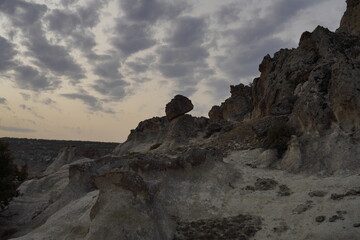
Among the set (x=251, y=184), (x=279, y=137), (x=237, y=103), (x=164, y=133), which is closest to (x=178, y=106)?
(x=164, y=133)

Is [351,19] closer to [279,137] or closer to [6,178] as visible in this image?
[279,137]

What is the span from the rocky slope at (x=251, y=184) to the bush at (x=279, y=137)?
65 millimetres

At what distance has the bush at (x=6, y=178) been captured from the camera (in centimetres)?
2650

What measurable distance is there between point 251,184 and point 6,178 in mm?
17099

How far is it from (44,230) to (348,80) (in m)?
19.3

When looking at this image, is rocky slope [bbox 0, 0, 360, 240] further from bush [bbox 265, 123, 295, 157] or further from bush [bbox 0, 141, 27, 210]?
bush [bbox 0, 141, 27, 210]

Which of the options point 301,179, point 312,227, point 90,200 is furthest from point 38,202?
point 312,227

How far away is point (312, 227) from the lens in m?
15.7

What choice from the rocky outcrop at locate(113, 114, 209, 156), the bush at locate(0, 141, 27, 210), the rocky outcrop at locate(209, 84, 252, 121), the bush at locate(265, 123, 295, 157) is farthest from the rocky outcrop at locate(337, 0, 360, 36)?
the bush at locate(0, 141, 27, 210)

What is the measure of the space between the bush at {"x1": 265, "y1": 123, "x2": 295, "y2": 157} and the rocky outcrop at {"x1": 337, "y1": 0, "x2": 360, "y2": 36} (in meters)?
20.3

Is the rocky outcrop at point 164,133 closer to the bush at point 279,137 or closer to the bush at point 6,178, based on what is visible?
the bush at point 279,137

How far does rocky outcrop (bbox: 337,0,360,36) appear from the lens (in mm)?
41188

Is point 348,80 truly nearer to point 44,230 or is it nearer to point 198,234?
point 198,234

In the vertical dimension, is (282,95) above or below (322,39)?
below
